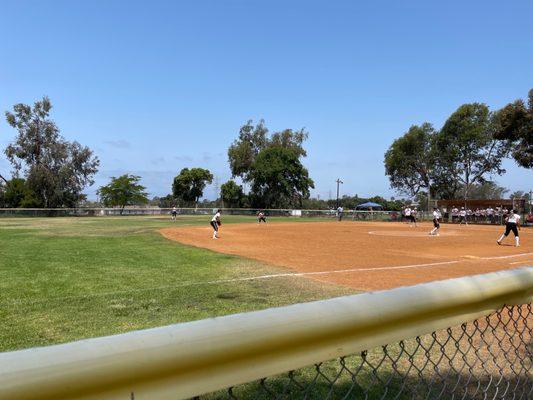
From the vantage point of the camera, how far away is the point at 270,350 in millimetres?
1586

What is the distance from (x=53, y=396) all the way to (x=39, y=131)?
254 feet

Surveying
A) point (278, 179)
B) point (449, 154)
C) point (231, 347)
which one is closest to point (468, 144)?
point (449, 154)

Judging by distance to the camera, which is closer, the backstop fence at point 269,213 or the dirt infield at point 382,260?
the dirt infield at point 382,260

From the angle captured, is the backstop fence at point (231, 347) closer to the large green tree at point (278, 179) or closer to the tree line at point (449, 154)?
the tree line at point (449, 154)

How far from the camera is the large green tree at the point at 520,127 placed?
4334 cm

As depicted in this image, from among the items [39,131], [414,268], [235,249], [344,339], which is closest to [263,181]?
[39,131]

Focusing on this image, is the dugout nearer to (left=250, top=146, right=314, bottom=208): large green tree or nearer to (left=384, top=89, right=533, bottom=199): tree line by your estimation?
(left=384, top=89, right=533, bottom=199): tree line

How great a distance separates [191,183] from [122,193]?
1240cm

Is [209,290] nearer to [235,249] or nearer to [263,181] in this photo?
[235,249]

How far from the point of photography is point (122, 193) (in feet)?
267

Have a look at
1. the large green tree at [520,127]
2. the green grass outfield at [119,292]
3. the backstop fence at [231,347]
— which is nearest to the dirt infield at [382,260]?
the green grass outfield at [119,292]

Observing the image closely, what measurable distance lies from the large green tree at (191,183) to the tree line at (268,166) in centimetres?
18

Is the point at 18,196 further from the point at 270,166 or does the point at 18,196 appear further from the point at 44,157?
the point at 270,166

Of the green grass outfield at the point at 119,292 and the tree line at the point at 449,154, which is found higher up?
the tree line at the point at 449,154
